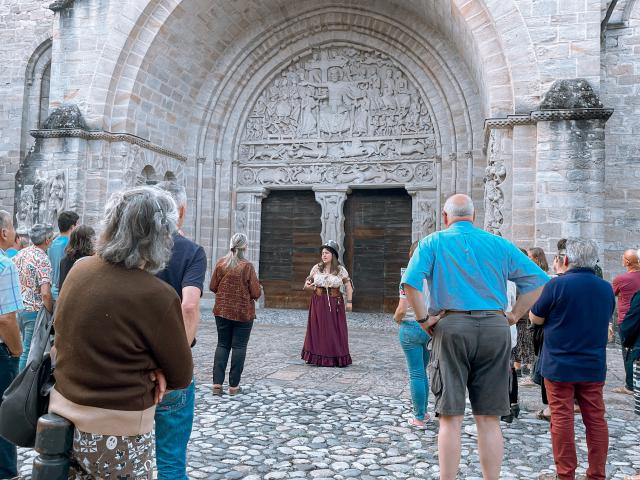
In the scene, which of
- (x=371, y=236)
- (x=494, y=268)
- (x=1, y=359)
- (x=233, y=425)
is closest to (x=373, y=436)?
(x=233, y=425)

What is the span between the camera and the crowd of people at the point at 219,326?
1894 mm

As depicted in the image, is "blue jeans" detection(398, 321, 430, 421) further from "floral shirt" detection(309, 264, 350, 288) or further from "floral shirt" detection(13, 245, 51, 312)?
"floral shirt" detection(13, 245, 51, 312)

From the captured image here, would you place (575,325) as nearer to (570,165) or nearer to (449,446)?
(449,446)

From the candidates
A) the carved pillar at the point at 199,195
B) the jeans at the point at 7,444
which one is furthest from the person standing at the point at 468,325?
the carved pillar at the point at 199,195

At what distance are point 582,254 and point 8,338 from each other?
3.41m

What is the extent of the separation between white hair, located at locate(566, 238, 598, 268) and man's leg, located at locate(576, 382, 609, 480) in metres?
0.73

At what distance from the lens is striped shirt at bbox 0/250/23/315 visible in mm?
3035

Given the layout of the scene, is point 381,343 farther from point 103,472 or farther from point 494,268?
point 103,472

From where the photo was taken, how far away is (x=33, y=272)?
465 centimetres

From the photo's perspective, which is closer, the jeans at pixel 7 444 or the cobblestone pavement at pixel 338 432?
the jeans at pixel 7 444

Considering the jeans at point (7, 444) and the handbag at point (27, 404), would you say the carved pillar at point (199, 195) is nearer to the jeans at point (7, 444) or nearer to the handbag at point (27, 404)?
the jeans at point (7, 444)

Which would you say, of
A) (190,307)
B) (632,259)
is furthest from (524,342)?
(190,307)

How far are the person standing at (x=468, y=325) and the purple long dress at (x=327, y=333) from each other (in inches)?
159

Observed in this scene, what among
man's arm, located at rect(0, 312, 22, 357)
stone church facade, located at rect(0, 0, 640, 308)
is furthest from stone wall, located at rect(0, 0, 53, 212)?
man's arm, located at rect(0, 312, 22, 357)
